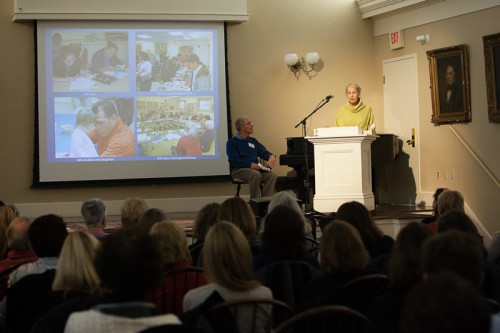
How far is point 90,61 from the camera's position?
968 cm

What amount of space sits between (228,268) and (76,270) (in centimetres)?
57

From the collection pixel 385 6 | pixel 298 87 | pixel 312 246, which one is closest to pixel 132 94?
pixel 298 87

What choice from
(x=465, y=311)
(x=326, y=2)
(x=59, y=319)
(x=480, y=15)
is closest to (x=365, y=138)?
(x=480, y=15)

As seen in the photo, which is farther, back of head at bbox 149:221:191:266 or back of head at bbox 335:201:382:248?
back of head at bbox 335:201:382:248

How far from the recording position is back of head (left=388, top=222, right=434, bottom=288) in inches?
98.0

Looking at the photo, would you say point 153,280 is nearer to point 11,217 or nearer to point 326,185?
point 11,217

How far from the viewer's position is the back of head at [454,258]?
6.19ft

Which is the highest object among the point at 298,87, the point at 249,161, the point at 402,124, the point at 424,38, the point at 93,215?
the point at 424,38

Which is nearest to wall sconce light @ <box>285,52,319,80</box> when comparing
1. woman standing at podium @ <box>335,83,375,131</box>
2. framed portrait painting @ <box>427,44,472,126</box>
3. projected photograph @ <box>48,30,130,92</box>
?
woman standing at podium @ <box>335,83,375,131</box>

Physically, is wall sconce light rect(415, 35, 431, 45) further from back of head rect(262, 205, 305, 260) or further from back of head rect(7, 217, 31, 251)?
back of head rect(7, 217, 31, 251)

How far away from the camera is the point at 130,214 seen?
194 inches

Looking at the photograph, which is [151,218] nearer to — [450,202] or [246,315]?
[246,315]

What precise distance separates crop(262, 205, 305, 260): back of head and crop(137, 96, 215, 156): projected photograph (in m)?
6.51

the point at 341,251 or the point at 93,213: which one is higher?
the point at 93,213
